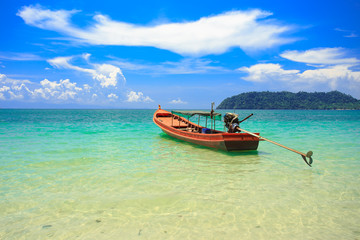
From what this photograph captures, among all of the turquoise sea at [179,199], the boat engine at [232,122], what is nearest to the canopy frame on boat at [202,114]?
the boat engine at [232,122]

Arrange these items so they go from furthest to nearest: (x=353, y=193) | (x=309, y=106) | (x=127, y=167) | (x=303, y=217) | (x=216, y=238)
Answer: (x=309, y=106), (x=127, y=167), (x=353, y=193), (x=303, y=217), (x=216, y=238)

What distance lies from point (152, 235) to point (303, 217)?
3.46 metres

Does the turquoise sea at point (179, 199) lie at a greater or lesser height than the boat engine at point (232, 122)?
lesser

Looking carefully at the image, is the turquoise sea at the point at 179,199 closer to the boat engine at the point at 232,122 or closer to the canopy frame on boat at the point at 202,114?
the boat engine at the point at 232,122

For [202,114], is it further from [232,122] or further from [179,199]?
[179,199]

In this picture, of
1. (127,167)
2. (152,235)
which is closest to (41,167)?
(127,167)

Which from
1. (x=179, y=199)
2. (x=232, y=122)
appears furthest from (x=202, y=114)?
(x=179, y=199)

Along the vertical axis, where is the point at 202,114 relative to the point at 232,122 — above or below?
above

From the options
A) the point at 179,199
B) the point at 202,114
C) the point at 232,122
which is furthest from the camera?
the point at 202,114

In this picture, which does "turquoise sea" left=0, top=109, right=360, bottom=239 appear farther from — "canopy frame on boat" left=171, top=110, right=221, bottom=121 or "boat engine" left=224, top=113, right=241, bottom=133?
"canopy frame on boat" left=171, top=110, right=221, bottom=121

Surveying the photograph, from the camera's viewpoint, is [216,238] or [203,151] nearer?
[216,238]

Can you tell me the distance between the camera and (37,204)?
5.93 metres

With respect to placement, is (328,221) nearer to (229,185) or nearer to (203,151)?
(229,185)

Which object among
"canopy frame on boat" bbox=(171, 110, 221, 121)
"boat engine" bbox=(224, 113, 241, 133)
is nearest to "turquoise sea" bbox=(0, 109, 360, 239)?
"boat engine" bbox=(224, 113, 241, 133)
